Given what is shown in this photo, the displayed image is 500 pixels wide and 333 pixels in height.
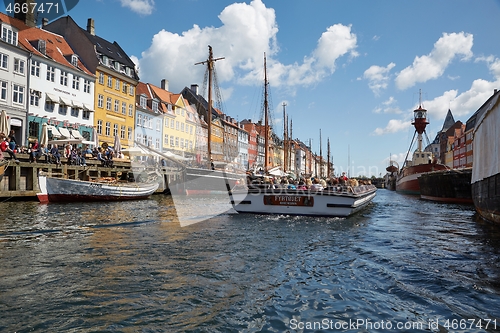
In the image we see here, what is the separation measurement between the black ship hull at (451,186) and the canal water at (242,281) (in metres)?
21.2

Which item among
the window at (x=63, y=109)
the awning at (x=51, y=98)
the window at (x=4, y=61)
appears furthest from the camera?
the window at (x=63, y=109)

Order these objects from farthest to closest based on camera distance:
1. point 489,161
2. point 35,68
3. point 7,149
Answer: point 35,68, point 7,149, point 489,161

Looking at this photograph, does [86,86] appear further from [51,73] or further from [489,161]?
[489,161]

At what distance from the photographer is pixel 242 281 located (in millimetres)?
6918

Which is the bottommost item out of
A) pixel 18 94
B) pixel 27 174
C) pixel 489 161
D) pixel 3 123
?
pixel 27 174

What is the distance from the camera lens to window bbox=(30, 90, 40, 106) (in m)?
34.5

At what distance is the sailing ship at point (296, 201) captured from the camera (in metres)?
16.9

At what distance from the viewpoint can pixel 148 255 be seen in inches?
343

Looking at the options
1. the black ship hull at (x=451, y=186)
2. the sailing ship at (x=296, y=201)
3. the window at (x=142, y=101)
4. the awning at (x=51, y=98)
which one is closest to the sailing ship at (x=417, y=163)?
the black ship hull at (x=451, y=186)

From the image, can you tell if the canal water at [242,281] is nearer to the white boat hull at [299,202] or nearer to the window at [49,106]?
the white boat hull at [299,202]

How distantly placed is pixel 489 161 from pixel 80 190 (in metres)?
22.4

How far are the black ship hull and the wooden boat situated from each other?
26.2 meters

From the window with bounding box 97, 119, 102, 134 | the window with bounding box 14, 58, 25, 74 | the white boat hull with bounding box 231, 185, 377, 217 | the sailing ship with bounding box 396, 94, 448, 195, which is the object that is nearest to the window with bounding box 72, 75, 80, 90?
the window with bounding box 97, 119, 102, 134

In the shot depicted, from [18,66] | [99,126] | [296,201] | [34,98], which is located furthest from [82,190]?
[99,126]
